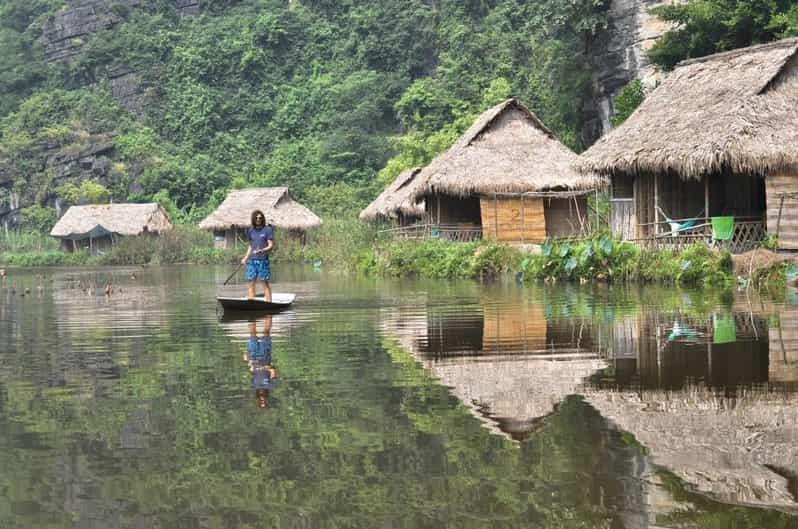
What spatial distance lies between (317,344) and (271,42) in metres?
58.5

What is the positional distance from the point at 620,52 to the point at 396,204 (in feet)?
28.2

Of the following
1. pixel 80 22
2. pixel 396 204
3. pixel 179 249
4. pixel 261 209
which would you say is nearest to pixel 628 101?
pixel 396 204

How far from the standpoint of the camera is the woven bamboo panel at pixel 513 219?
95.5 feet

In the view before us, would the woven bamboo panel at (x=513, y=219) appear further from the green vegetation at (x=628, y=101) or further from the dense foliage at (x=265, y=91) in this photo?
the dense foliage at (x=265, y=91)

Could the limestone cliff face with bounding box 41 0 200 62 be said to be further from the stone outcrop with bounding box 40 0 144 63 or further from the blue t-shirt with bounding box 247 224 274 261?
the blue t-shirt with bounding box 247 224 274 261

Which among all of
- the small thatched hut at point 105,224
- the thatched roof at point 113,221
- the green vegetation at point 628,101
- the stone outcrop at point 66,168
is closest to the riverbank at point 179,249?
the small thatched hut at point 105,224

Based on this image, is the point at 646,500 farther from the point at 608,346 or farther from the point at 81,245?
the point at 81,245

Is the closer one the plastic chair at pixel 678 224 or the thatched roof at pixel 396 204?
the plastic chair at pixel 678 224

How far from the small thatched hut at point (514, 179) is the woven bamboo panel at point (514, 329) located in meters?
13.4

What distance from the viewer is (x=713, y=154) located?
18.9 metres

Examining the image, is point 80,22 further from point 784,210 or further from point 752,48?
point 784,210

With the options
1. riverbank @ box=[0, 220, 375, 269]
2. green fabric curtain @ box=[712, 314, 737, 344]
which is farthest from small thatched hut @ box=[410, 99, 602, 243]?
green fabric curtain @ box=[712, 314, 737, 344]

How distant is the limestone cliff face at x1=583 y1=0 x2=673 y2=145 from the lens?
3522 cm

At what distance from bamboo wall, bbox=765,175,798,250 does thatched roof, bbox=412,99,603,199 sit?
7711 mm
